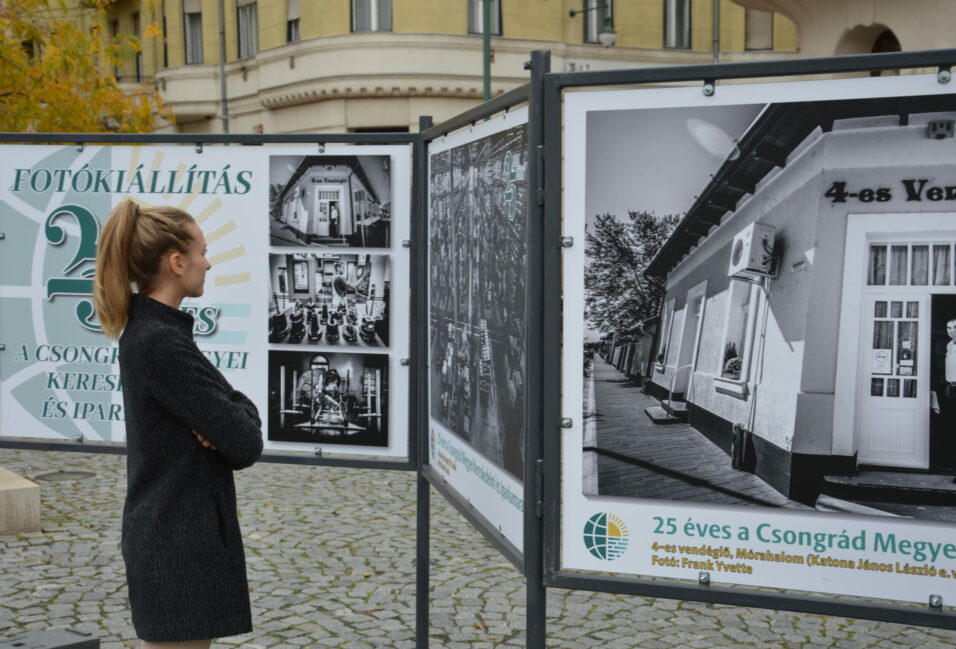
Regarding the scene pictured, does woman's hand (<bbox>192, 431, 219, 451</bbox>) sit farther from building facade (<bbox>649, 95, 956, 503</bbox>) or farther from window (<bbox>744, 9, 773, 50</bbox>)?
window (<bbox>744, 9, 773, 50</bbox>)

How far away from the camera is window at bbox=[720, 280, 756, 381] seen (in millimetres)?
2977

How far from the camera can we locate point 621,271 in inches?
123

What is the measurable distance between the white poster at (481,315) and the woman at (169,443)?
0.89 m

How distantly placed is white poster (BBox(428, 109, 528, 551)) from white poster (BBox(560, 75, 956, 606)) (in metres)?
0.29

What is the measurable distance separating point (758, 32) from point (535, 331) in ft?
96.7

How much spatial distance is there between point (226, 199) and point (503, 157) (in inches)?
71.5

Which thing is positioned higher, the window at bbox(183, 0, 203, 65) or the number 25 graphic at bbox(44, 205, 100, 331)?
the window at bbox(183, 0, 203, 65)

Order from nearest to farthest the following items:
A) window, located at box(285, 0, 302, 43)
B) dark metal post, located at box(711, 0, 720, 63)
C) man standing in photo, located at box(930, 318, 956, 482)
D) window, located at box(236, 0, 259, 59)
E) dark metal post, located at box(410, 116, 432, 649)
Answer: man standing in photo, located at box(930, 318, 956, 482), dark metal post, located at box(410, 116, 432, 649), window, located at box(285, 0, 302, 43), dark metal post, located at box(711, 0, 720, 63), window, located at box(236, 0, 259, 59)

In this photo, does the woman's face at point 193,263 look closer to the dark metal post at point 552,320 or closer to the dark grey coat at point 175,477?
the dark grey coat at point 175,477

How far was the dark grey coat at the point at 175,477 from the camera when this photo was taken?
2883 mm

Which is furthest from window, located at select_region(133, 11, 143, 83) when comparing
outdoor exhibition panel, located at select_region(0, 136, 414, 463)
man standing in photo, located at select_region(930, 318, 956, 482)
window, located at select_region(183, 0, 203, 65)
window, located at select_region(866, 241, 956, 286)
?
man standing in photo, located at select_region(930, 318, 956, 482)

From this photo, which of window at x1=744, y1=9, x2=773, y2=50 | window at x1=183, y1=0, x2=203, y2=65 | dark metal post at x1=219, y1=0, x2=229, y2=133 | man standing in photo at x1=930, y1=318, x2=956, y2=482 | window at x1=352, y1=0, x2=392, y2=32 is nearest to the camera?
man standing in photo at x1=930, y1=318, x2=956, y2=482

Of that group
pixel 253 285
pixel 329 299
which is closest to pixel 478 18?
pixel 253 285

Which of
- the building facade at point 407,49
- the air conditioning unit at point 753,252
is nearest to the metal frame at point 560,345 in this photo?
the air conditioning unit at point 753,252
